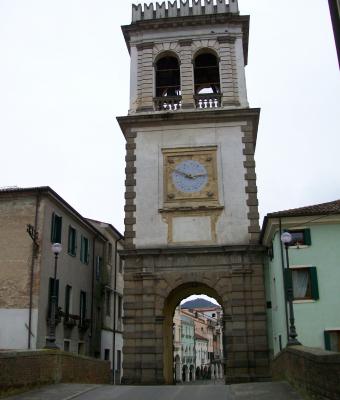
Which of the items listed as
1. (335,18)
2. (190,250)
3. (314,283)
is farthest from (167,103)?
(335,18)

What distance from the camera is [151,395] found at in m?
15.8

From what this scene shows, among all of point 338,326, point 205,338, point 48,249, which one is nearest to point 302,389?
point 338,326

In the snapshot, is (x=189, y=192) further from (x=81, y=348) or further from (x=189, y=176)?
(x=81, y=348)

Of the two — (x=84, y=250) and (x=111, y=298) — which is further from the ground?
(x=84, y=250)

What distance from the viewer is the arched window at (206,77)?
2681 centimetres

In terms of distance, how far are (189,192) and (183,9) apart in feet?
34.8

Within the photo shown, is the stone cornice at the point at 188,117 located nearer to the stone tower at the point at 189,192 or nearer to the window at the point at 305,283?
the stone tower at the point at 189,192

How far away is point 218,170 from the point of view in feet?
82.1

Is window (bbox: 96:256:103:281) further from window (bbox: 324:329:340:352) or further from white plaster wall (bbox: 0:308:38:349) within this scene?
window (bbox: 324:329:340:352)

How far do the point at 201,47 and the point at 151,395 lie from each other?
18.2 metres

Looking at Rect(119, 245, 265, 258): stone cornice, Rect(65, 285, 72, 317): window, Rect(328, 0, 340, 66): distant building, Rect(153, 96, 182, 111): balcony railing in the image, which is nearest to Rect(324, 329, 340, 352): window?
Rect(119, 245, 265, 258): stone cornice

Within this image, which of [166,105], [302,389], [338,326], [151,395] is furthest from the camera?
[166,105]

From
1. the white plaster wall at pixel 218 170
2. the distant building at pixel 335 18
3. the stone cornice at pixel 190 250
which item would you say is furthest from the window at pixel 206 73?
the distant building at pixel 335 18

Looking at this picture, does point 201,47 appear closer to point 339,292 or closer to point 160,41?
point 160,41
